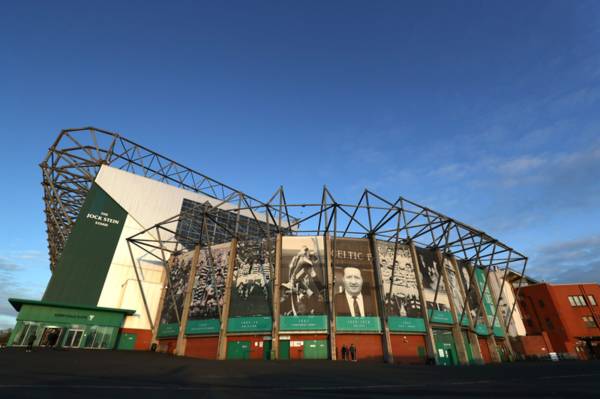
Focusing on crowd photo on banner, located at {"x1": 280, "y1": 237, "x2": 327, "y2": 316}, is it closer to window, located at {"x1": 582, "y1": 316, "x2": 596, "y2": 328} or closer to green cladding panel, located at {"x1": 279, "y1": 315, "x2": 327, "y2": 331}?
green cladding panel, located at {"x1": 279, "y1": 315, "x2": 327, "y2": 331}

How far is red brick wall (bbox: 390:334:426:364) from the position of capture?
27281 millimetres

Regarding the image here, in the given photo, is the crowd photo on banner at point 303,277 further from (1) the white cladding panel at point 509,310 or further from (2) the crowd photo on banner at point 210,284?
(1) the white cladding panel at point 509,310

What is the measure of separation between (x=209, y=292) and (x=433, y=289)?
24.9 m

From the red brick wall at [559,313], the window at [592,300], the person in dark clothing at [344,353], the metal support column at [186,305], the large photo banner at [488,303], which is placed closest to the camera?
the person in dark clothing at [344,353]

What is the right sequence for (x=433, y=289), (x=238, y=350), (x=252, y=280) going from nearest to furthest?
(x=238, y=350)
(x=252, y=280)
(x=433, y=289)

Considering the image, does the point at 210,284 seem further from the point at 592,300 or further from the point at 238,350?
the point at 592,300

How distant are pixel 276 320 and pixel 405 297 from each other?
526 inches

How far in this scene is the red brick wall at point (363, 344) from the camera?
26.9 m

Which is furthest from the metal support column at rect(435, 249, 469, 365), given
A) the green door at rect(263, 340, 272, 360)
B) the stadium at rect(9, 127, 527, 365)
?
the green door at rect(263, 340, 272, 360)

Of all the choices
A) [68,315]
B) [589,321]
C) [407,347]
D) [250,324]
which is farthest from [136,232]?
[589,321]

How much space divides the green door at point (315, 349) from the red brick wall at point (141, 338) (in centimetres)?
2071

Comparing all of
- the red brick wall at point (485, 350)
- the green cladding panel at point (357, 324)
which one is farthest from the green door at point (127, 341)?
the red brick wall at point (485, 350)

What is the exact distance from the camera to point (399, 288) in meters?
30.8

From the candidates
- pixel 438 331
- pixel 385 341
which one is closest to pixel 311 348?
pixel 385 341
